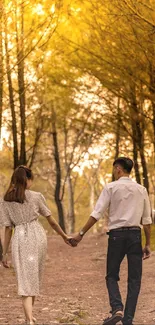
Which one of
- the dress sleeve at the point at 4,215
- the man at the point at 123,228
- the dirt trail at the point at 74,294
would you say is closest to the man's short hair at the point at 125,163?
the man at the point at 123,228

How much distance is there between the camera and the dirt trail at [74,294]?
33.3 feet

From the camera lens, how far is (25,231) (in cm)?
891

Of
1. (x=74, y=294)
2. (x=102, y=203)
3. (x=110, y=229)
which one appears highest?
(x=102, y=203)

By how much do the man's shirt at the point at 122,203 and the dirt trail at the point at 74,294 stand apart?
1615 mm

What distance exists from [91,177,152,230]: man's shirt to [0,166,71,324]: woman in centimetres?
77

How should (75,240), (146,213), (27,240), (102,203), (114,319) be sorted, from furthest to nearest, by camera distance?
(75,240), (146,213), (27,240), (102,203), (114,319)

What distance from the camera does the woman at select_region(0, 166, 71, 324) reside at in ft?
29.0

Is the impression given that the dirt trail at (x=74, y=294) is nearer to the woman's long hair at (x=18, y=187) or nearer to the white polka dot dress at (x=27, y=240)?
the white polka dot dress at (x=27, y=240)

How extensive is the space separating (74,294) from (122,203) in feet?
15.8

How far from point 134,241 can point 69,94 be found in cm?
1715

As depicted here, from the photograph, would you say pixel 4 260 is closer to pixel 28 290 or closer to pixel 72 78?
pixel 28 290

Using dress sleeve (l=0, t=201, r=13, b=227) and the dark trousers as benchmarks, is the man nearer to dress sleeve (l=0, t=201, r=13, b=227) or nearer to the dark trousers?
the dark trousers

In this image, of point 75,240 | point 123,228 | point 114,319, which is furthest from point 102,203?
point 114,319

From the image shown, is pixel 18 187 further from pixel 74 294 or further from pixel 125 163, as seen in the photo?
pixel 74 294
